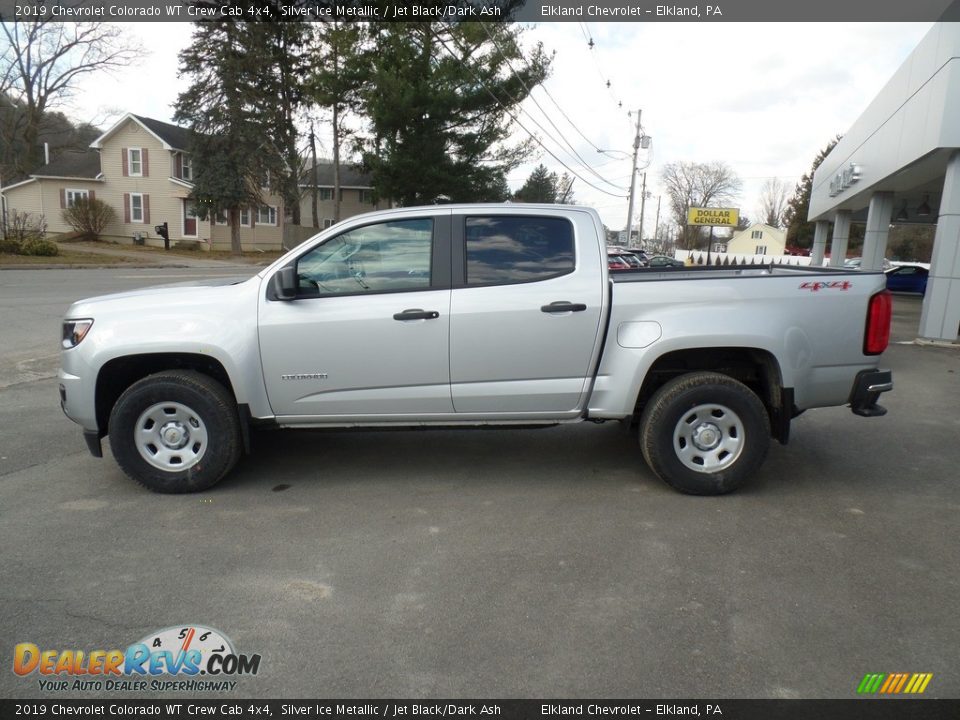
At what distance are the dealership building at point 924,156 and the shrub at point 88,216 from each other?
40.3 meters

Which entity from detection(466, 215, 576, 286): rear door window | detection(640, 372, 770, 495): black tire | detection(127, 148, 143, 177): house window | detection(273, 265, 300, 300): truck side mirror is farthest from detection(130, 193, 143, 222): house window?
detection(640, 372, 770, 495): black tire

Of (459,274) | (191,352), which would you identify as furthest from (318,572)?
(459,274)

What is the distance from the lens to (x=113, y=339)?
4.67 meters

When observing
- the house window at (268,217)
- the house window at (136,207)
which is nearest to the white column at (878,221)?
the house window at (268,217)

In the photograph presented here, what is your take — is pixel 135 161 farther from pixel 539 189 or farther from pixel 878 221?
pixel 878 221

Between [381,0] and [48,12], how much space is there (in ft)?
81.3

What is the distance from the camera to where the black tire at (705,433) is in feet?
15.6

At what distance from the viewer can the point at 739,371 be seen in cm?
517

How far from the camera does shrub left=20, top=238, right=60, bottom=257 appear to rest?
→ 94.3 feet

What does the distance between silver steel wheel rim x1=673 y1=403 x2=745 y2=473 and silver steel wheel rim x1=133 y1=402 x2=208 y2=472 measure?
3335 mm

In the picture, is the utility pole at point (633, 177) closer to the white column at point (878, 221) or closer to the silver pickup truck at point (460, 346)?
the white column at point (878, 221)

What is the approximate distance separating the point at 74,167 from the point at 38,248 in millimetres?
20080

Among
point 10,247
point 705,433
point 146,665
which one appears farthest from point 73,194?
point 146,665
